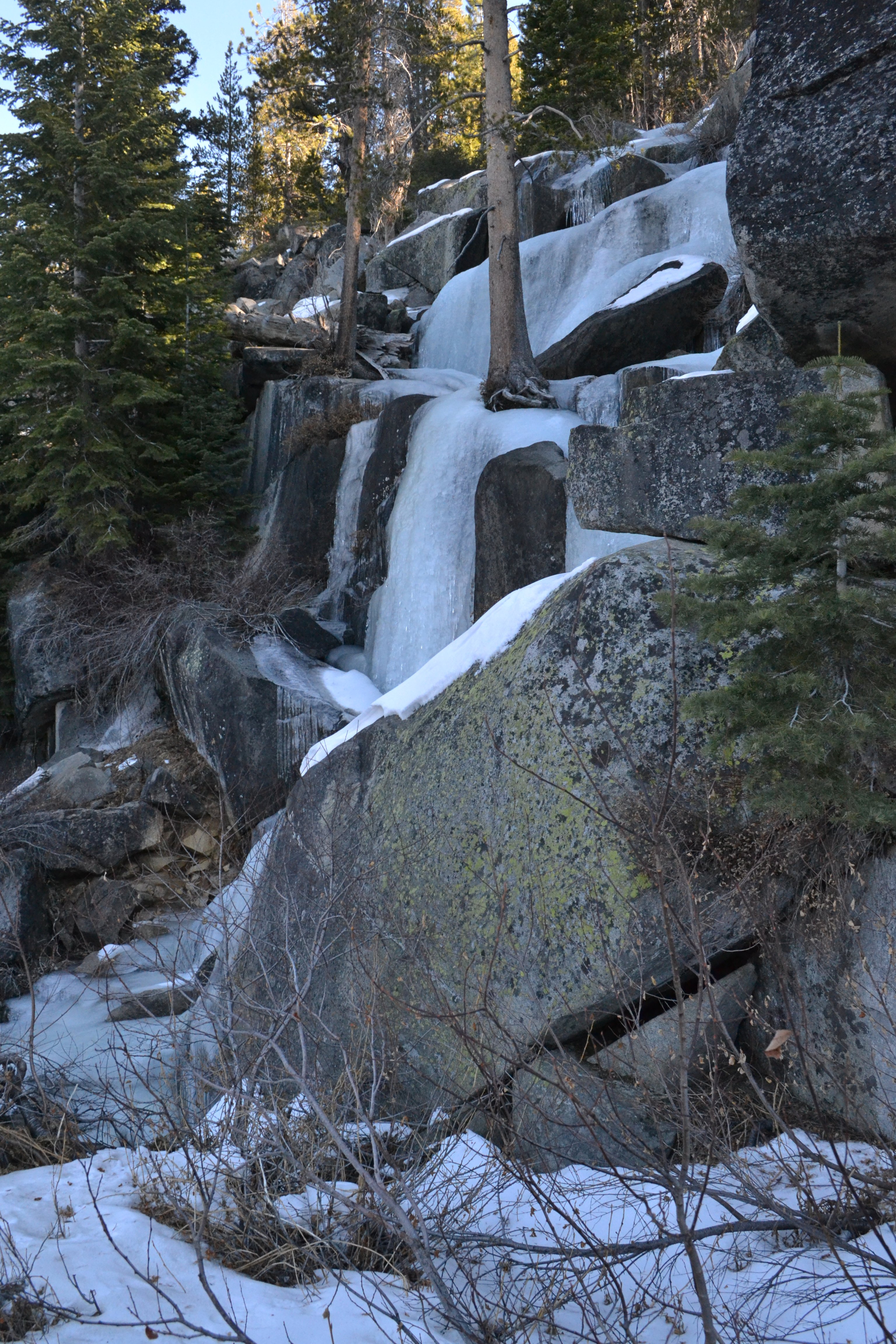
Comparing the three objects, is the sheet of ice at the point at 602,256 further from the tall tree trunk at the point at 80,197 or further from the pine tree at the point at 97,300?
the tall tree trunk at the point at 80,197

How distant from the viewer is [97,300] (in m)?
14.5

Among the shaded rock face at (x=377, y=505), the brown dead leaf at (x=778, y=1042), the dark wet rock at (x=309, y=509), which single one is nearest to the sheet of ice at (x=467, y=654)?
the brown dead leaf at (x=778, y=1042)

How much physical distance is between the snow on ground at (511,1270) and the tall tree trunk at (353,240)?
1561 centimetres

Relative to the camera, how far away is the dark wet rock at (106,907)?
10570mm

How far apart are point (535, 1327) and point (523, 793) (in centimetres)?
251

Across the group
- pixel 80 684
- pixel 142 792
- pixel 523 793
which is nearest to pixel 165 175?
pixel 80 684

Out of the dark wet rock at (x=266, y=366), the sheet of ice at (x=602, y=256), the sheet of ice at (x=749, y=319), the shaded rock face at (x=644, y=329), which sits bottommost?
the sheet of ice at (x=749, y=319)

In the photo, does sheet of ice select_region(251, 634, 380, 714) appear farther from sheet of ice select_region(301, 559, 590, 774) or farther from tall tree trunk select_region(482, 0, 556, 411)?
sheet of ice select_region(301, 559, 590, 774)

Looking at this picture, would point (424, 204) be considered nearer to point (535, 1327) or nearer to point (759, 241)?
point (759, 241)

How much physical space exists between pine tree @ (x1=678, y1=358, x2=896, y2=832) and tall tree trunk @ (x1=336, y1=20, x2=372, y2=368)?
1428 cm

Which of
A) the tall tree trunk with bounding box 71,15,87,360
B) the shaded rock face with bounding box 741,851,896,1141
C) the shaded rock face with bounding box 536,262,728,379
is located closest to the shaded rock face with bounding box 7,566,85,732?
the tall tree trunk with bounding box 71,15,87,360

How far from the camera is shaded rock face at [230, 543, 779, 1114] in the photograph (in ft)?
14.9

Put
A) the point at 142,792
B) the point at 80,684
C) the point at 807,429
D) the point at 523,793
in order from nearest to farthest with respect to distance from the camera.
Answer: the point at 807,429, the point at 523,793, the point at 142,792, the point at 80,684

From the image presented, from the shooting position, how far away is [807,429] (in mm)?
4129
